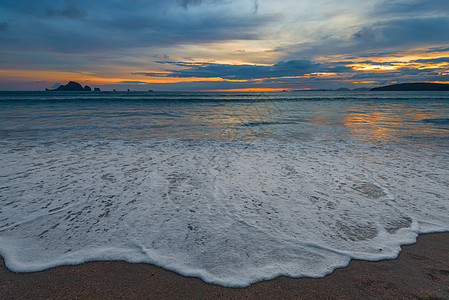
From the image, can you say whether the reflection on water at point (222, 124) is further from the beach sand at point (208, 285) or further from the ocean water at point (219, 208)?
the beach sand at point (208, 285)

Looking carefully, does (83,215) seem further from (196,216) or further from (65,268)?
(196,216)

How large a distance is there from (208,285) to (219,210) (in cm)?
123

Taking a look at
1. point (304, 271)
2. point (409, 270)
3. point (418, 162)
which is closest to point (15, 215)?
point (304, 271)

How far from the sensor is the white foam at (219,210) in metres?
2.27

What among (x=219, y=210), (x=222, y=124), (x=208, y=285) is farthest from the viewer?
(x=222, y=124)

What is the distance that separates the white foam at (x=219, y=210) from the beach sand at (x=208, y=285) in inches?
3.7

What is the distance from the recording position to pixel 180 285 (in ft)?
6.42

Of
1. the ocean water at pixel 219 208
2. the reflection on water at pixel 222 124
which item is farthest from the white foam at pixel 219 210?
the reflection on water at pixel 222 124

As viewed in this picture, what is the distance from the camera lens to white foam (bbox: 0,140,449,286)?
227 centimetres

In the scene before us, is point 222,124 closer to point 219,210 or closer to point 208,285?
point 219,210

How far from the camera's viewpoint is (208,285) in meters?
1.95

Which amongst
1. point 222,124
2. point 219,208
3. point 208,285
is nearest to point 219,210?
point 219,208

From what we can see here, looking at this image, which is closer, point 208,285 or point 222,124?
point 208,285

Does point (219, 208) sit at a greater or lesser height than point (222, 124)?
greater
